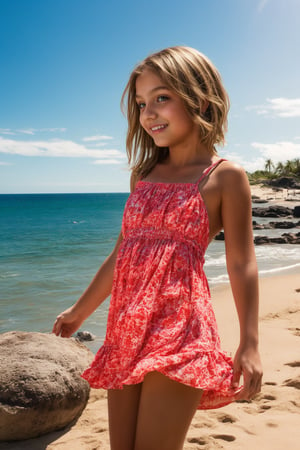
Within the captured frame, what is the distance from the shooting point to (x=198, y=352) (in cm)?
160

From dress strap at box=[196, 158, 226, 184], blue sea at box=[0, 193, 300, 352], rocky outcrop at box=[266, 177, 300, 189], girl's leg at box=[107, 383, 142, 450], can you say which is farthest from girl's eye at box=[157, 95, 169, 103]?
rocky outcrop at box=[266, 177, 300, 189]

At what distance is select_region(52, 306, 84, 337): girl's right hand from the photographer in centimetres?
230

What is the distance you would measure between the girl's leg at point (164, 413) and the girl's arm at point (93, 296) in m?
0.75

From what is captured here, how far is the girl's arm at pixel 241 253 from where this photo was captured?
1.75 metres

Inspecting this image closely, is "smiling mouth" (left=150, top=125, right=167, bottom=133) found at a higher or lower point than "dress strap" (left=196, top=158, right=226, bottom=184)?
higher

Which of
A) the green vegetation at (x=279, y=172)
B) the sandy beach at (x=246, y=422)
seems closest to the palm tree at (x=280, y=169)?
the green vegetation at (x=279, y=172)

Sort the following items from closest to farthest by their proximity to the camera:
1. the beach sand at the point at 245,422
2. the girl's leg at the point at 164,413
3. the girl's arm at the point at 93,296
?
1. the girl's leg at the point at 164,413
2. the girl's arm at the point at 93,296
3. the beach sand at the point at 245,422

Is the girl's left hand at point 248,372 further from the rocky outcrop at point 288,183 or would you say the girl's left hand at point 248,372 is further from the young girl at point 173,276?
the rocky outcrop at point 288,183

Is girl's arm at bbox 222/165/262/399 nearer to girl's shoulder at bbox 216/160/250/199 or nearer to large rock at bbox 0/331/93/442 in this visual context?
girl's shoulder at bbox 216/160/250/199

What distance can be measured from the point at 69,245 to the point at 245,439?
22.8 m

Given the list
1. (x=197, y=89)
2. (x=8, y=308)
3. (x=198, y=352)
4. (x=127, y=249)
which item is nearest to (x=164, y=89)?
(x=197, y=89)

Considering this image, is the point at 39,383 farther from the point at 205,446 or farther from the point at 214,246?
the point at 214,246

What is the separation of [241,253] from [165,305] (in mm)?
397

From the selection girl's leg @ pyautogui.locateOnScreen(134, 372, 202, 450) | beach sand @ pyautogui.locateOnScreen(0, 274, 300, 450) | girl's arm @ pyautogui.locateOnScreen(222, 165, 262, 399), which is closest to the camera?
girl's leg @ pyautogui.locateOnScreen(134, 372, 202, 450)
